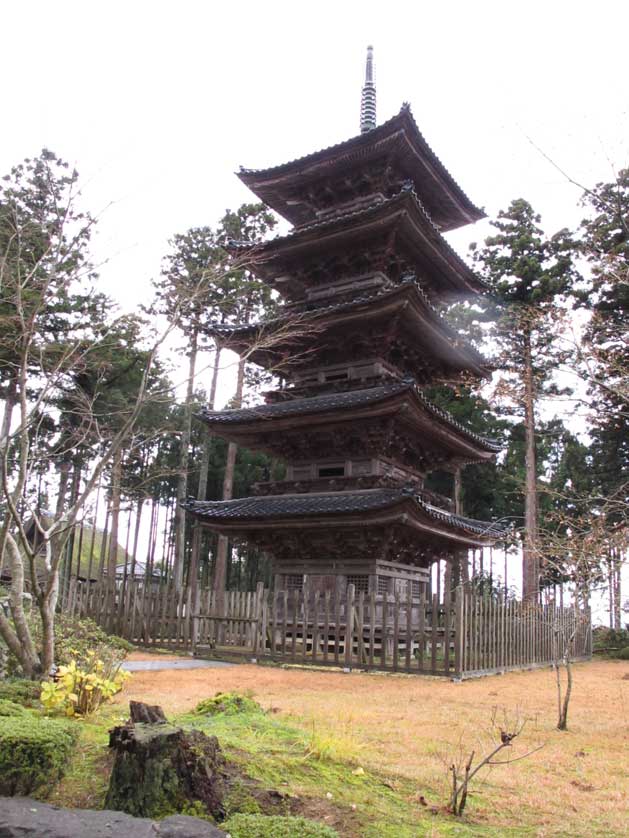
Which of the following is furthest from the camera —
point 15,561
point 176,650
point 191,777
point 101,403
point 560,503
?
point 560,503

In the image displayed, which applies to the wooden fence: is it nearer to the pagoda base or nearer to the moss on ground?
the pagoda base

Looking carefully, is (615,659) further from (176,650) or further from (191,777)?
(191,777)

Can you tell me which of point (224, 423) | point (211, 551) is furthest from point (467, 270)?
Result: point (211, 551)

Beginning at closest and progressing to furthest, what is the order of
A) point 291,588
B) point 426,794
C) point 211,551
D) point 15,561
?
point 426,794
point 15,561
point 291,588
point 211,551

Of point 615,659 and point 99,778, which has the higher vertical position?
point 99,778

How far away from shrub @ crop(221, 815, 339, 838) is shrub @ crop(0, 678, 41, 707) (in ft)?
10.1

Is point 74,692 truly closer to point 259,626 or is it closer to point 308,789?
point 308,789

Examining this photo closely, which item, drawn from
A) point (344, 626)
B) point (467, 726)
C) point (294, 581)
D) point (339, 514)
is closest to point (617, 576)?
point (467, 726)

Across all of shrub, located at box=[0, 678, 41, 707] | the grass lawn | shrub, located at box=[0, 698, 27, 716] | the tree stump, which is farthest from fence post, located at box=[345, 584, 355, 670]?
the tree stump

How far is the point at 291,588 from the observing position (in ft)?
63.0

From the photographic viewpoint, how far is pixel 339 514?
54.8 ft

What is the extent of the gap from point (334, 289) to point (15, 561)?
1529 cm

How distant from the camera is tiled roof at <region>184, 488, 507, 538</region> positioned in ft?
52.9

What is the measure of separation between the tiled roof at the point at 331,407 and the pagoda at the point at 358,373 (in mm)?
60
